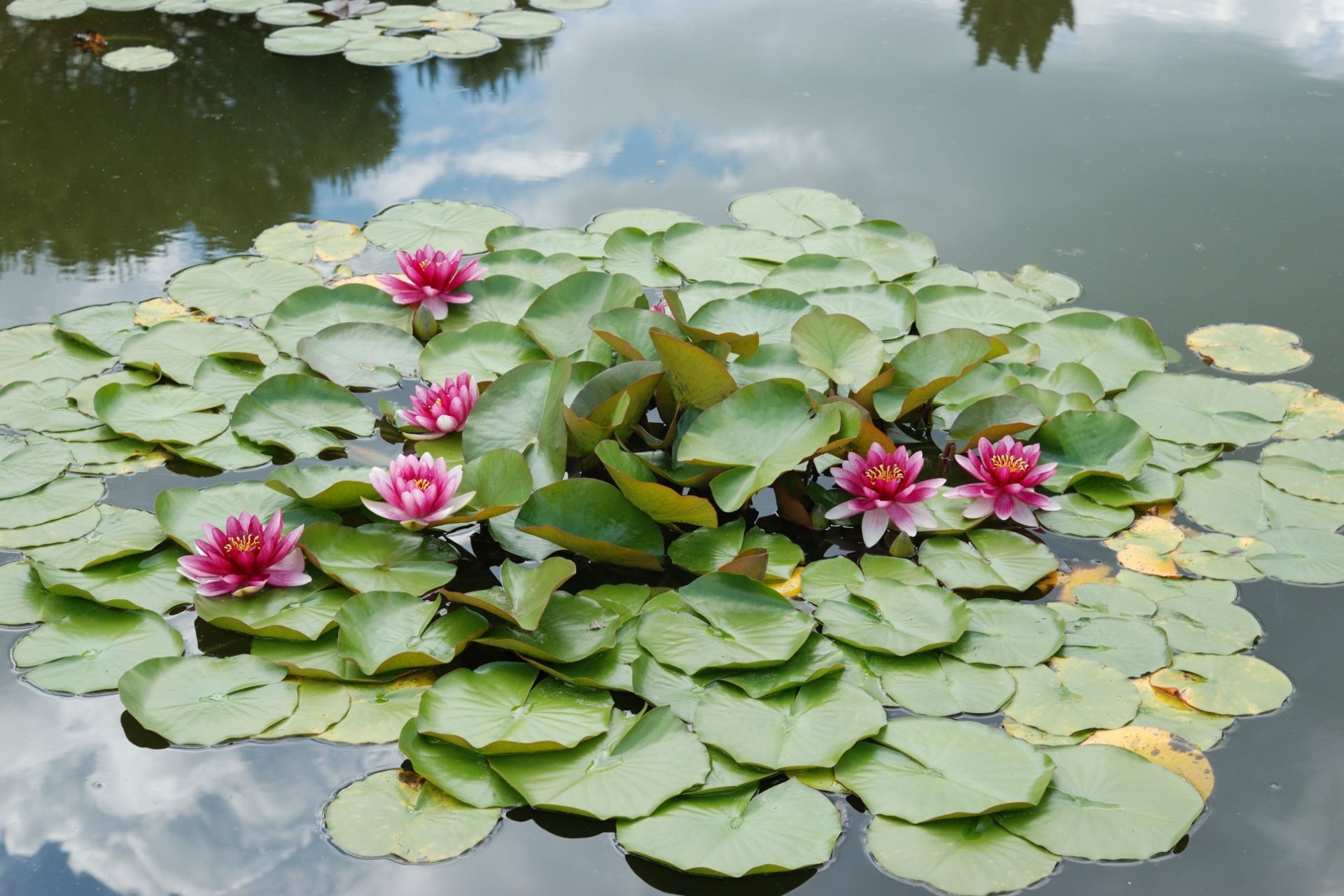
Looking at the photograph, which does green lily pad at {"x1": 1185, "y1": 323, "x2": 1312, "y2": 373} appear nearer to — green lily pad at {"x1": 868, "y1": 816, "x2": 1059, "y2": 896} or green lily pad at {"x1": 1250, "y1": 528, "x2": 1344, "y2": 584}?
green lily pad at {"x1": 1250, "y1": 528, "x2": 1344, "y2": 584}

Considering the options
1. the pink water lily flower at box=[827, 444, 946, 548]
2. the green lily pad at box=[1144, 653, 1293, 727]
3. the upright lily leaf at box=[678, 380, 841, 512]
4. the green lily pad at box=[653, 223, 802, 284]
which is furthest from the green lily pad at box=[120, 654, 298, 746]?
the green lily pad at box=[653, 223, 802, 284]

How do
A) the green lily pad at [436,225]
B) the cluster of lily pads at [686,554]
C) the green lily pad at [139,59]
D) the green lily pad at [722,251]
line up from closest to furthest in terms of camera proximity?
the cluster of lily pads at [686,554], the green lily pad at [722,251], the green lily pad at [436,225], the green lily pad at [139,59]

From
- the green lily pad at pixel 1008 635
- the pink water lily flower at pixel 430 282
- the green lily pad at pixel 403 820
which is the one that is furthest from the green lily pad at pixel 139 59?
the green lily pad at pixel 1008 635

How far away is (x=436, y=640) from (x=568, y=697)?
0.27m

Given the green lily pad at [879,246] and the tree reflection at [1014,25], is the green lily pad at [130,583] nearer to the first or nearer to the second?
the green lily pad at [879,246]

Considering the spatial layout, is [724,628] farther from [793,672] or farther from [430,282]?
[430,282]

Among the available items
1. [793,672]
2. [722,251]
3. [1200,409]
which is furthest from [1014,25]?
[793,672]

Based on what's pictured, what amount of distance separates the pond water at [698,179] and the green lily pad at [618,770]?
0.06 meters

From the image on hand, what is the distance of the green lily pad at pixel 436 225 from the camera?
10.7 feet

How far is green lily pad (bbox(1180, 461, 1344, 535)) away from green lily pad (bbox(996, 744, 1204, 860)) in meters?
0.79

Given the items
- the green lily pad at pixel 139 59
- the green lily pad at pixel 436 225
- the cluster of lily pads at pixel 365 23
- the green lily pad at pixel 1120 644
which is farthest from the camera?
the cluster of lily pads at pixel 365 23

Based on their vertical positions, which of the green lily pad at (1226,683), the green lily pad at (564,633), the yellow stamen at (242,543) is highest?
the yellow stamen at (242,543)

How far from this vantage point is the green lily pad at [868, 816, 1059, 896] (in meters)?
1.55

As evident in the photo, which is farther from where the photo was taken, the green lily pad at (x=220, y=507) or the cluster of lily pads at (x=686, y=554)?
the green lily pad at (x=220, y=507)
